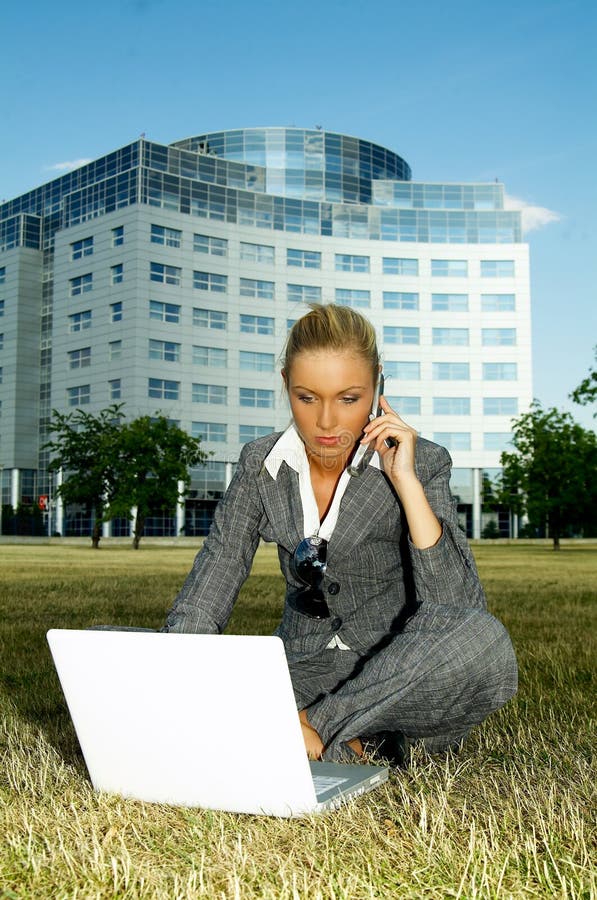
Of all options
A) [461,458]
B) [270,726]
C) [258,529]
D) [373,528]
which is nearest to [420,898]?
[270,726]

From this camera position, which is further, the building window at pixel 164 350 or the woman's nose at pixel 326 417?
the building window at pixel 164 350

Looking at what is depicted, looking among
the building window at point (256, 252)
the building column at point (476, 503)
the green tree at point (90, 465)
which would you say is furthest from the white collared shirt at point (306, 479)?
the building column at point (476, 503)

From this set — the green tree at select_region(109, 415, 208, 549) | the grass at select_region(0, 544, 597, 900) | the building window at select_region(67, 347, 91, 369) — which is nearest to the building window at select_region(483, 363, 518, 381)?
the building window at select_region(67, 347, 91, 369)

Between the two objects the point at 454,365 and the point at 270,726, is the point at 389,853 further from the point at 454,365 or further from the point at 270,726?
the point at 454,365

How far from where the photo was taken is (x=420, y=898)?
1.91 meters

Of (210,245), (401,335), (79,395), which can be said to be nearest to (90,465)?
(79,395)

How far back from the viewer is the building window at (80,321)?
6400 cm

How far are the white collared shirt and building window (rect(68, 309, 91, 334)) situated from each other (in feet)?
206

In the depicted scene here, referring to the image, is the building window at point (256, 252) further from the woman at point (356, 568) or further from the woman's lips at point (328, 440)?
the woman's lips at point (328, 440)

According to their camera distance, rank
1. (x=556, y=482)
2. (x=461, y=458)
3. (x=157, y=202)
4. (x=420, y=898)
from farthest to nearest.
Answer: (x=461, y=458) → (x=157, y=202) → (x=556, y=482) → (x=420, y=898)

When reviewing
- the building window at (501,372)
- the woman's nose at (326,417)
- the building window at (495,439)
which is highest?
the building window at (501,372)

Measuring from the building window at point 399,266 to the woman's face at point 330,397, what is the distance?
221ft

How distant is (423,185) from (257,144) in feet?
42.3

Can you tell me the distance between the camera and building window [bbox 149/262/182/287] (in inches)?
2434
